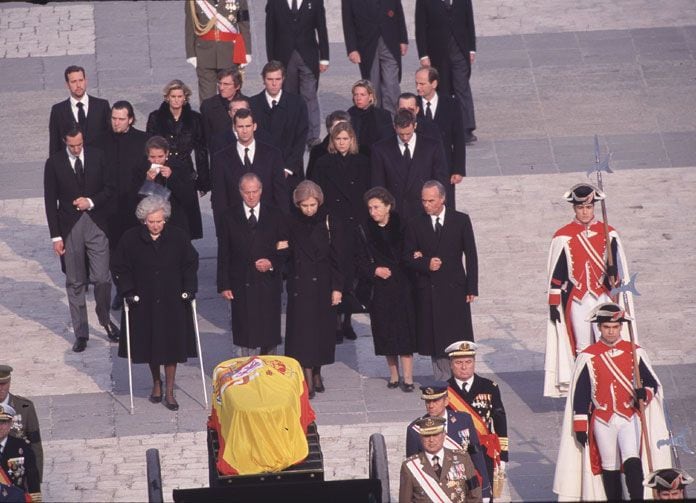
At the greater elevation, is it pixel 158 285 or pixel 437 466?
pixel 158 285

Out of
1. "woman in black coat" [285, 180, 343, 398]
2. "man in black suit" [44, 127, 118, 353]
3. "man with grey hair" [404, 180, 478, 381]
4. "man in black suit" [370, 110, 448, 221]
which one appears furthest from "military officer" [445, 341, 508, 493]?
"man in black suit" [44, 127, 118, 353]

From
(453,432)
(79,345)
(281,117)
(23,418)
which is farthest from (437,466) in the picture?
(281,117)

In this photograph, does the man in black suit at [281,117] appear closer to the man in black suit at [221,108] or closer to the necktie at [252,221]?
the man in black suit at [221,108]

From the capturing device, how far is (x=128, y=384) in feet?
51.1

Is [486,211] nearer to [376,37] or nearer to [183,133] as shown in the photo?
[376,37]

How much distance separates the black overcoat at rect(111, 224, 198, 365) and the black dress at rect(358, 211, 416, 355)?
1.44 metres

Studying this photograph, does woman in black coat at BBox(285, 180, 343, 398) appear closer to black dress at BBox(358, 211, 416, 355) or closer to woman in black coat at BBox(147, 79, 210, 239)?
black dress at BBox(358, 211, 416, 355)

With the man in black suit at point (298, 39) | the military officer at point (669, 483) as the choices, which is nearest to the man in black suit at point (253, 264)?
the military officer at point (669, 483)

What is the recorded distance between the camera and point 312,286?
15.1 m

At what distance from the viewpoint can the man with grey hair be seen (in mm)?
14930

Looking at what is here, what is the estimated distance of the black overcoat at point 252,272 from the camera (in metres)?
15.1

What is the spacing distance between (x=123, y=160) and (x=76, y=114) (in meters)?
0.96

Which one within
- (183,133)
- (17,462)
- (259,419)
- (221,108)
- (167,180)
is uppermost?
(221,108)

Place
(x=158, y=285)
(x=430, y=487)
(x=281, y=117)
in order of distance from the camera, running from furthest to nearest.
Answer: (x=281, y=117) → (x=158, y=285) → (x=430, y=487)
